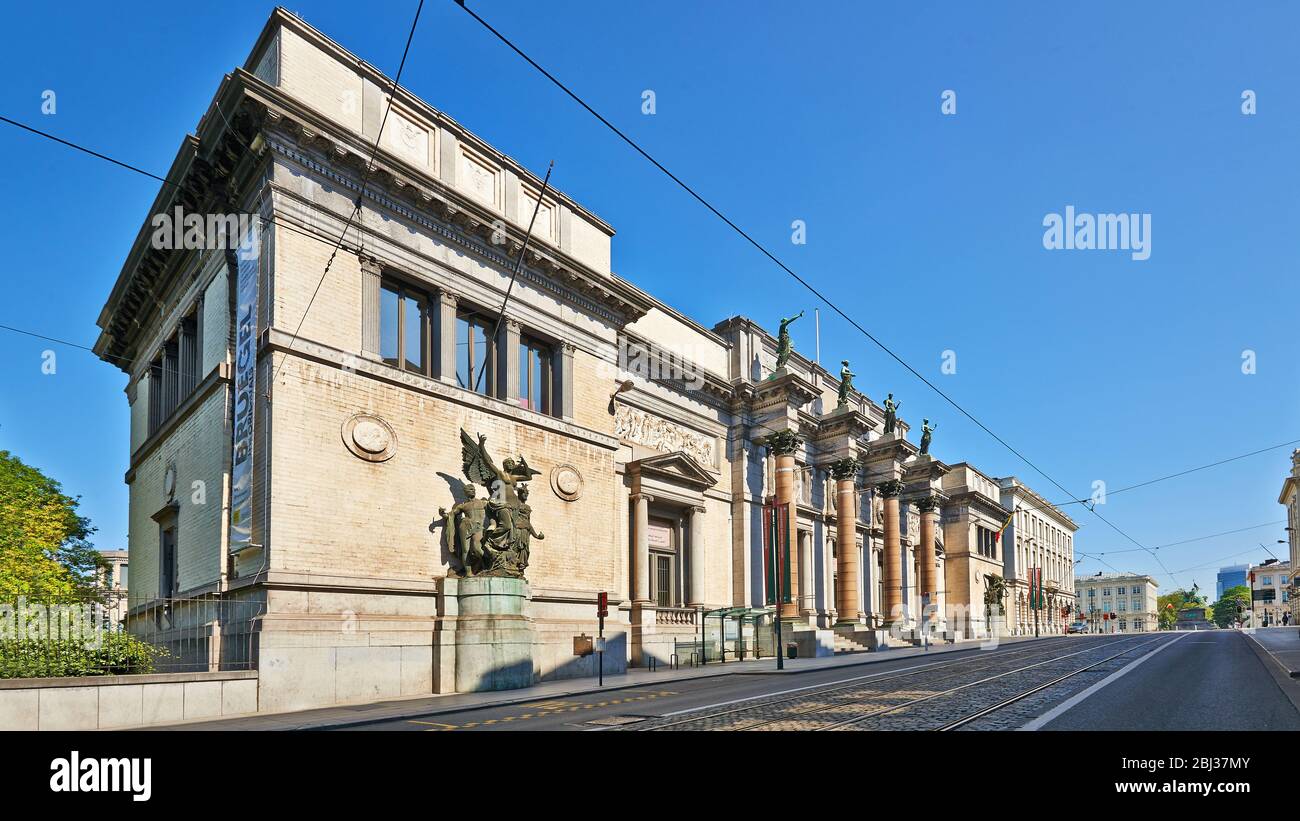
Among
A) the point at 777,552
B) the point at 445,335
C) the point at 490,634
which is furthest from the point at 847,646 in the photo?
the point at 445,335

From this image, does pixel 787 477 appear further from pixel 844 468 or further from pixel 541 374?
pixel 541 374

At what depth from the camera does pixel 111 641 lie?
1655 cm

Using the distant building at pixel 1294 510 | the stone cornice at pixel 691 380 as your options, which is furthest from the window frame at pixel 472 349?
the distant building at pixel 1294 510

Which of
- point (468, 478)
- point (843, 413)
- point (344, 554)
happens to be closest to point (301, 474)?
point (344, 554)

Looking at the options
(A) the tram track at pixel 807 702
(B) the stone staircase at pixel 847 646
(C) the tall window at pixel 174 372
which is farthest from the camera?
(B) the stone staircase at pixel 847 646

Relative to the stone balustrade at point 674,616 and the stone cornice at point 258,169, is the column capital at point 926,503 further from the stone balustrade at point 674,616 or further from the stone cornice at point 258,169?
the stone cornice at point 258,169

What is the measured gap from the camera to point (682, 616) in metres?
→ 34.4

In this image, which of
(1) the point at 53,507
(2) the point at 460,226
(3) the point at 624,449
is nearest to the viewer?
(2) the point at 460,226

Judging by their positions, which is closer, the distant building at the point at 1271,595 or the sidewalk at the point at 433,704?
the sidewalk at the point at 433,704

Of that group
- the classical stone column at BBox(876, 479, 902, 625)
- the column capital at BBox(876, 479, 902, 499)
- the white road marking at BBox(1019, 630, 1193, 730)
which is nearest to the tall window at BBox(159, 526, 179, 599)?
the white road marking at BBox(1019, 630, 1193, 730)

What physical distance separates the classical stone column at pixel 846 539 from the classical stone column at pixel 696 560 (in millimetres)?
10644

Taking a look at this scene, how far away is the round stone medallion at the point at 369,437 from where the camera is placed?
21359mm
